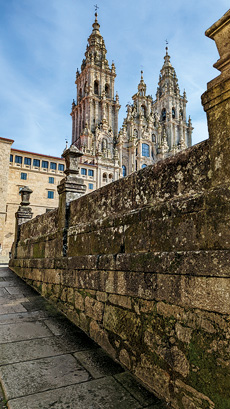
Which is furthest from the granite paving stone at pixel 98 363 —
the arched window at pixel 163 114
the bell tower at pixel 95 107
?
the arched window at pixel 163 114

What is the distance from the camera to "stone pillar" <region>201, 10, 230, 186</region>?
2.12 metres

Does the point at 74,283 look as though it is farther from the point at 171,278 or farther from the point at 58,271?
the point at 171,278

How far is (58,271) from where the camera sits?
16.9 ft

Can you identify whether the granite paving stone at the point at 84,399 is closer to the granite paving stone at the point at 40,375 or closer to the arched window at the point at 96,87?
the granite paving stone at the point at 40,375

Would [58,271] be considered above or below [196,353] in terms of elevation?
above

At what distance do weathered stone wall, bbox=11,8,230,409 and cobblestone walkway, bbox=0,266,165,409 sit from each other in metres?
0.18

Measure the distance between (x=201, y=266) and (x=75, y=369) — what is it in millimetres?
1989

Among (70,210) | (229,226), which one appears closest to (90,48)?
(70,210)

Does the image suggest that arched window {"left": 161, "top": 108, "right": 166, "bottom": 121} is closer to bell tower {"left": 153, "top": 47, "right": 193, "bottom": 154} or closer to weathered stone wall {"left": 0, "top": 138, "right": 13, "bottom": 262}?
bell tower {"left": 153, "top": 47, "right": 193, "bottom": 154}

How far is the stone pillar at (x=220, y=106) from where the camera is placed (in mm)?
2119

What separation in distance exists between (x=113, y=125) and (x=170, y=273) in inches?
1780

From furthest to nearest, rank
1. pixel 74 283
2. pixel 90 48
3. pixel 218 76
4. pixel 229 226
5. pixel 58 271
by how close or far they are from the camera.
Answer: pixel 90 48, pixel 58 271, pixel 74 283, pixel 218 76, pixel 229 226

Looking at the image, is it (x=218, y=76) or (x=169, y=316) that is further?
(x=169, y=316)

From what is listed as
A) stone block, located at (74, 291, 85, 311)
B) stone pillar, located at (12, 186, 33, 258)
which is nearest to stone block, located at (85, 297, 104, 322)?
stone block, located at (74, 291, 85, 311)
